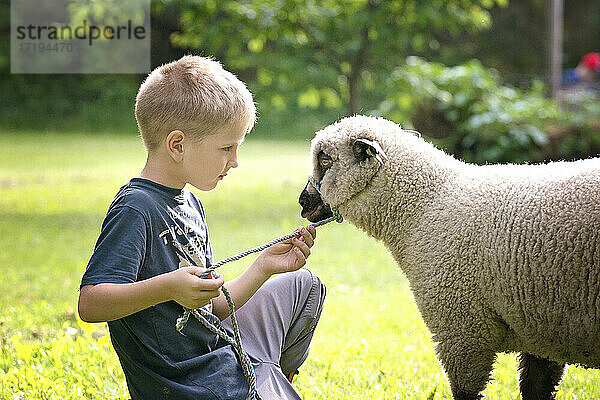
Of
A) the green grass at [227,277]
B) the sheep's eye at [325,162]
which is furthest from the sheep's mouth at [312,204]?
the green grass at [227,277]

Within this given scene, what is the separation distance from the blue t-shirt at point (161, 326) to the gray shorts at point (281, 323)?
0.17 m

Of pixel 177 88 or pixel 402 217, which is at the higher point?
pixel 177 88

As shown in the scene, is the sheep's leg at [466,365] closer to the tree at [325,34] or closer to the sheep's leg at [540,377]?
the sheep's leg at [540,377]

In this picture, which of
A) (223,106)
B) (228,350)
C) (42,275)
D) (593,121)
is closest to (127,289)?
(228,350)

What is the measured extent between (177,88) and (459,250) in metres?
1.22

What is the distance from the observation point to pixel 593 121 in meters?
9.95

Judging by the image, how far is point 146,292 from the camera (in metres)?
2.12

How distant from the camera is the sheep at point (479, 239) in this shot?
2.59m

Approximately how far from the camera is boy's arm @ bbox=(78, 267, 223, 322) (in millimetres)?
2115

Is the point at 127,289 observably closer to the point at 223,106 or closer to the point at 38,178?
the point at 223,106

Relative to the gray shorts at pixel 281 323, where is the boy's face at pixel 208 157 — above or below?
above

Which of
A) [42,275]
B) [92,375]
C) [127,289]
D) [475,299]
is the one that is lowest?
[42,275]

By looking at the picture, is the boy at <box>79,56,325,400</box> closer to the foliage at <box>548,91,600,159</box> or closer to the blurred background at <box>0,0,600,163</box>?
the blurred background at <box>0,0,600,163</box>

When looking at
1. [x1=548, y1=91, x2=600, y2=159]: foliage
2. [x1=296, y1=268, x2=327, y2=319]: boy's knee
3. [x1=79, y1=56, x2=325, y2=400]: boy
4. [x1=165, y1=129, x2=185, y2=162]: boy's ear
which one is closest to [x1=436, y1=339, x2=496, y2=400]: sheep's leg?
[x1=296, y1=268, x2=327, y2=319]: boy's knee
